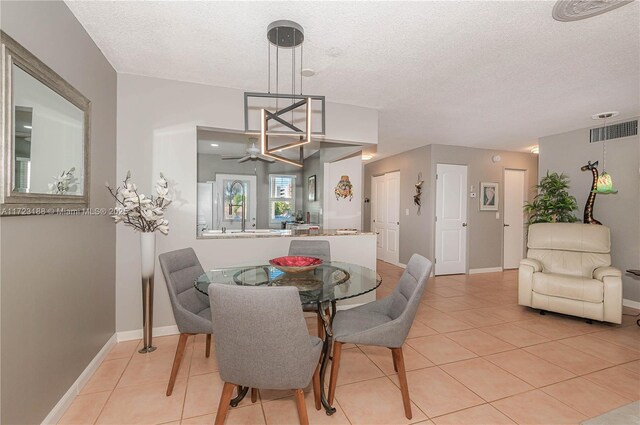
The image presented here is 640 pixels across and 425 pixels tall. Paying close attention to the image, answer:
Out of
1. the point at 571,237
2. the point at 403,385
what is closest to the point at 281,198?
the point at 571,237

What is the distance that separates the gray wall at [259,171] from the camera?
5918mm

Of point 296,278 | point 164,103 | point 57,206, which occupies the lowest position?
point 296,278

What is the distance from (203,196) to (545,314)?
18.8ft

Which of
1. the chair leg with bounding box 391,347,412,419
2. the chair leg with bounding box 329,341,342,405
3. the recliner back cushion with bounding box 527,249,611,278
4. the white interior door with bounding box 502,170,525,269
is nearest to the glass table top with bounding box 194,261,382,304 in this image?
the chair leg with bounding box 329,341,342,405

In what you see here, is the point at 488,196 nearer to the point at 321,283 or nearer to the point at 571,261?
the point at 571,261

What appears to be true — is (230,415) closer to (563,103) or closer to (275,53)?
(275,53)

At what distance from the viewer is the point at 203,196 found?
5.80 m

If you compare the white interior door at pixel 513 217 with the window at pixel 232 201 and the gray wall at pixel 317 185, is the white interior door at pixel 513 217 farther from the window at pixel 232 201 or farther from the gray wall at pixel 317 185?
the window at pixel 232 201

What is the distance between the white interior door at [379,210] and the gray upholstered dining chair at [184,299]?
5323 mm

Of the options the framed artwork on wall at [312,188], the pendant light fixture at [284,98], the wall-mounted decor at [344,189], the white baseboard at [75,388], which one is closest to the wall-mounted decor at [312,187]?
the framed artwork on wall at [312,188]

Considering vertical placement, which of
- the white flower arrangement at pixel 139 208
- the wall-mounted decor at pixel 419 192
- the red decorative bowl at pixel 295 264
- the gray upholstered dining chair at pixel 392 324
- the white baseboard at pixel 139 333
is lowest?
the white baseboard at pixel 139 333

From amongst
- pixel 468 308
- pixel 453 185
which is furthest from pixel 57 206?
pixel 453 185

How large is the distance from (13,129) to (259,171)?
4.91 meters

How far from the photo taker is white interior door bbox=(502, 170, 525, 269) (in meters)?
6.18
